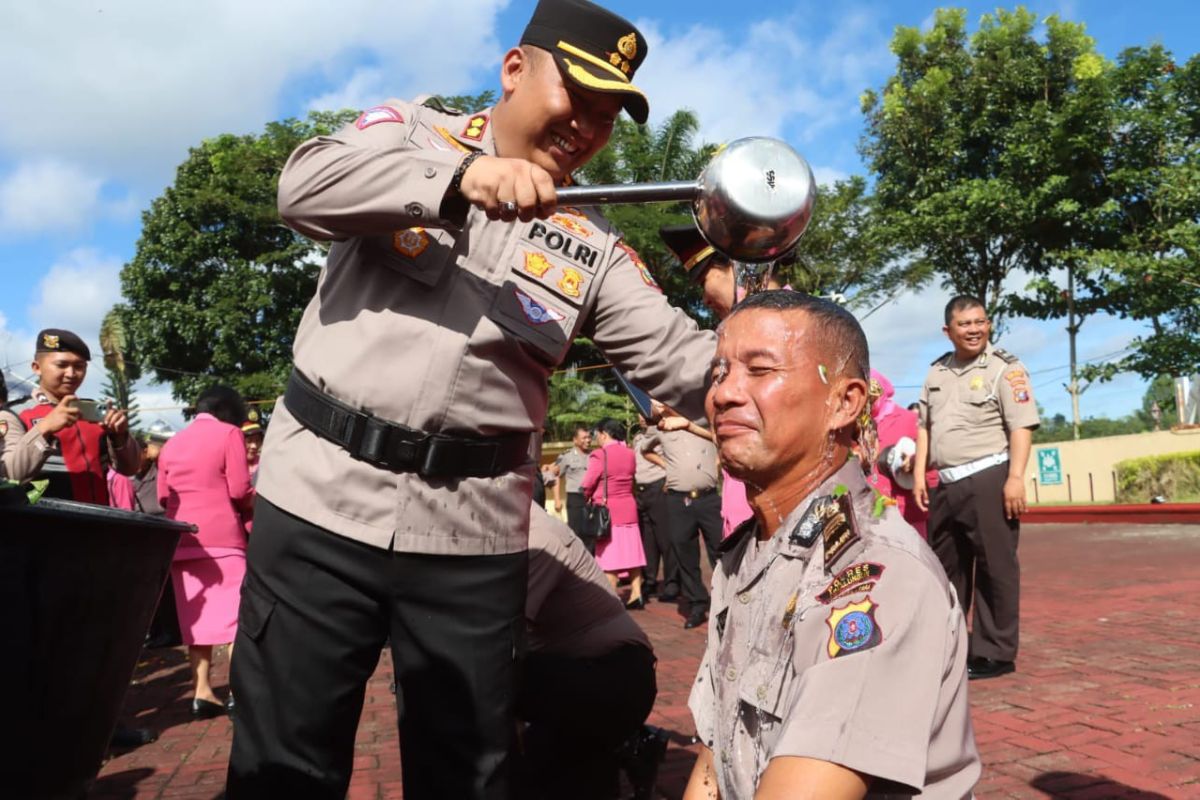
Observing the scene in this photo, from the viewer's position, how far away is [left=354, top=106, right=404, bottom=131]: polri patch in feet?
7.32

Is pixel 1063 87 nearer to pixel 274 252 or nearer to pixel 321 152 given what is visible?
pixel 274 252

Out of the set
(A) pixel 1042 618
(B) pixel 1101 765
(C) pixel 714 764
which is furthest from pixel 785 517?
(A) pixel 1042 618

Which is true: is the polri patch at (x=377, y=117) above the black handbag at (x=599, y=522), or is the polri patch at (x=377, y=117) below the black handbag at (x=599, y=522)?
above

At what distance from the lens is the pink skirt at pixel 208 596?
219 inches

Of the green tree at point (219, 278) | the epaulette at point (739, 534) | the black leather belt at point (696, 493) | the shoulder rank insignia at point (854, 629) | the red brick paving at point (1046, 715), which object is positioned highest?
the green tree at point (219, 278)

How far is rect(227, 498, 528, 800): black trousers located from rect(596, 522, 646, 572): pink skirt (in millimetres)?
7102

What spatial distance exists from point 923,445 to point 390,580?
444 centimetres

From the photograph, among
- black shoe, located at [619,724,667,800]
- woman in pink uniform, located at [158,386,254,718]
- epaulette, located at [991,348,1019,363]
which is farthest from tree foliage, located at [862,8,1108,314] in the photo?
black shoe, located at [619,724,667,800]

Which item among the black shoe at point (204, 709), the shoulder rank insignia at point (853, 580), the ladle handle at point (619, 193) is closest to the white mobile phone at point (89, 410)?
the black shoe at point (204, 709)

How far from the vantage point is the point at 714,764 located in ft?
5.66

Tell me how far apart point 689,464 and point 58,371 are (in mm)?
5187

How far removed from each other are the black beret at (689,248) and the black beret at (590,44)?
507mm

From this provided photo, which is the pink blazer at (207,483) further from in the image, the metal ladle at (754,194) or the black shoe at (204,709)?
the metal ladle at (754,194)

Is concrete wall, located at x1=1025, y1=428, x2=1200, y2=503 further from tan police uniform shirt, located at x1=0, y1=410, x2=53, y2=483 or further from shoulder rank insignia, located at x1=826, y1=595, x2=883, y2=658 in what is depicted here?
shoulder rank insignia, located at x1=826, y1=595, x2=883, y2=658
